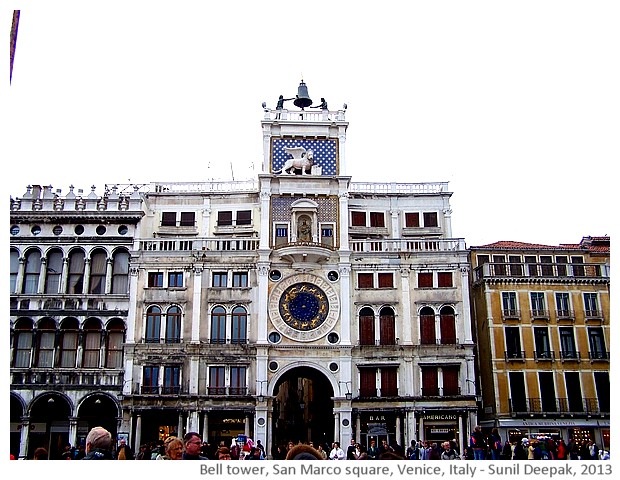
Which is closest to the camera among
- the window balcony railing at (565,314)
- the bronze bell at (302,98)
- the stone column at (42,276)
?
the stone column at (42,276)

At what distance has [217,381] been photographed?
31062 mm

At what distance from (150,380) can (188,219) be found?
8628 millimetres

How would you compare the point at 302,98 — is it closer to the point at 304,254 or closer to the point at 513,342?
the point at 304,254

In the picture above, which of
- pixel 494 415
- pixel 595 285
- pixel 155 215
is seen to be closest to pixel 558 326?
pixel 595 285

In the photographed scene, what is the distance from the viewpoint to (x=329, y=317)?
3186 centimetres

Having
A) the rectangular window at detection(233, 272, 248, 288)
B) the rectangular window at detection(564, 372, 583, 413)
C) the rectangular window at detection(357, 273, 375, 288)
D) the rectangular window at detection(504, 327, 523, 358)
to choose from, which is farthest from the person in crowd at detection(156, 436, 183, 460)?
the rectangular window at detection(564, 372, 583, 413)

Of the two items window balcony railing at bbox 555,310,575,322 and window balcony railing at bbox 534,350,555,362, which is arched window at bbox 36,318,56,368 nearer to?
window balcony railing at bbox 534,350,555,362

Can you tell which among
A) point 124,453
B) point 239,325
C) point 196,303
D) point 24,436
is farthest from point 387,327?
point 124,453

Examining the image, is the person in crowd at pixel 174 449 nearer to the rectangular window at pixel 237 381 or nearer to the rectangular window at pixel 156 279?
the rectangular window at pixel 237 381

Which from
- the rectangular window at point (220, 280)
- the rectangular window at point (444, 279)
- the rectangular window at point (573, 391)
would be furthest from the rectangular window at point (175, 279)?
the rectangular window at point (573, 391)

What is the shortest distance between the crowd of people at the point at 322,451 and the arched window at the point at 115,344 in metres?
4.17

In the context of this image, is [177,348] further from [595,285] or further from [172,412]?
[595,285]

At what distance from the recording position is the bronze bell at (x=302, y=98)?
120ft
